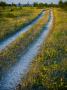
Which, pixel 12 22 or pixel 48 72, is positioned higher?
pixel 48 72

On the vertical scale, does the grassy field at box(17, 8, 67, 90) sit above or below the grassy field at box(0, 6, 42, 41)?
above

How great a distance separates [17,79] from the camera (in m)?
12.3

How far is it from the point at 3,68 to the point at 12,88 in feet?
8.47

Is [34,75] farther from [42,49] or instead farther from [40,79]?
[42,49]

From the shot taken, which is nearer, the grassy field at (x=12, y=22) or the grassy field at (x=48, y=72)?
the grassy field at (x=48, y=72)

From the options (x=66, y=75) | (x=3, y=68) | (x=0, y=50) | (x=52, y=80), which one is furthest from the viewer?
(x=0, y=50)

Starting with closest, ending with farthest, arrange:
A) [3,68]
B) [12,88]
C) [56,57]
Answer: [12,88] < [3,68] < [56,57]

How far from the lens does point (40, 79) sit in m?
12.0

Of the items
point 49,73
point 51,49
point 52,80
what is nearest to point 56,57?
point 51,49

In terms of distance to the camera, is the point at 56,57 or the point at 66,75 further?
the point at 56,57

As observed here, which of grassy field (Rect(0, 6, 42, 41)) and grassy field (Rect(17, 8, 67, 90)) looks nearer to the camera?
grassy field (Rect(17, 8, 67, 90))

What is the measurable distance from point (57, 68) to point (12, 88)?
3127 millimetres

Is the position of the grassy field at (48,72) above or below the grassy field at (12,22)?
above

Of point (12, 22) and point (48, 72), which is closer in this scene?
point (48, 72)
